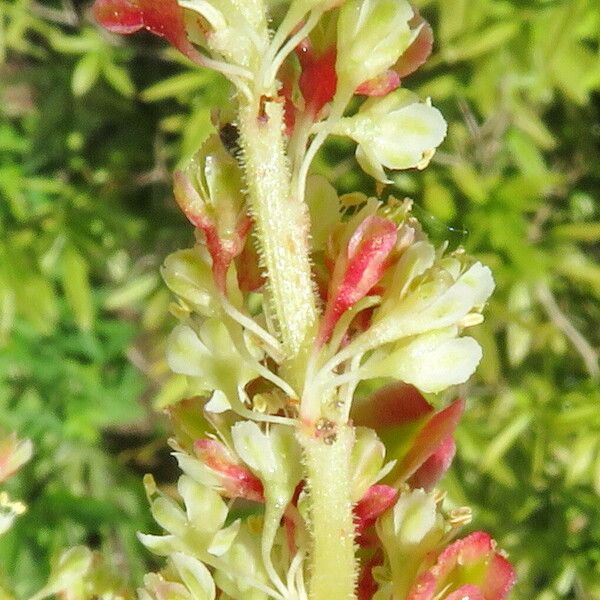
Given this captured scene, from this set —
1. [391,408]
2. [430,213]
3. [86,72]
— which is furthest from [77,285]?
[391,408]

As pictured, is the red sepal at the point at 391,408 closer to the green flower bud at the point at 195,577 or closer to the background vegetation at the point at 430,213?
the green flower bud at the point at 195,577

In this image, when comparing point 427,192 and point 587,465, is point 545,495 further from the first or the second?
point 427,192

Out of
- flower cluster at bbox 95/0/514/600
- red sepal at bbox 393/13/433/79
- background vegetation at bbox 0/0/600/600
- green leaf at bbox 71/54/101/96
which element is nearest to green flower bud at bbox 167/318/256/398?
flower cluster at bbox 95/0/514/600

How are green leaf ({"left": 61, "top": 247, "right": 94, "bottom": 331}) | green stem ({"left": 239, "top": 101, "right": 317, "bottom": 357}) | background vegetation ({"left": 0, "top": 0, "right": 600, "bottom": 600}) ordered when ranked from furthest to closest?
green leaf ({"left": 61, "top": 247, "right": 94, "bottom": 331})
background vegetation ({"left": 0, "top": 0, "right": 600, "bottom": 600})
green stem ({"left": 239, "top": 101, "right": 317, "bottom": 357})

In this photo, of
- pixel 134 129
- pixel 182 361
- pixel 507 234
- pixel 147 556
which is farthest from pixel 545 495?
pixel 182 361

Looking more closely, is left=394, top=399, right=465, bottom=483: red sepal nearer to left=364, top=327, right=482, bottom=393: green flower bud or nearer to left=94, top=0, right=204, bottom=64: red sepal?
left=364, top=327, right=482, bottom=393: green flower bud
